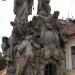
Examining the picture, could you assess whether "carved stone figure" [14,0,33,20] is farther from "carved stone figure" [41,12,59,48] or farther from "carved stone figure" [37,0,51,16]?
"carved stone figure" [41,12,59,48]

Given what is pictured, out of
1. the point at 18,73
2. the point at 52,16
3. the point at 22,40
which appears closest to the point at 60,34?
the point at 52,16

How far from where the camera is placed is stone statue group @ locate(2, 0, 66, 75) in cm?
1633

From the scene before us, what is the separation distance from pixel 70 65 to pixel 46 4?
3995 mm

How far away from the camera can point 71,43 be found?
1872 centimetres

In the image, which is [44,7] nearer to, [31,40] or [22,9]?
[22,9]

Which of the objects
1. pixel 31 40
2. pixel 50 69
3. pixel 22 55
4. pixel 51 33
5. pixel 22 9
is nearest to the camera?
pixel 22 55

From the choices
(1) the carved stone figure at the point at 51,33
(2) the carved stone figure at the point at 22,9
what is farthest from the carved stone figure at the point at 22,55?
(2) the carved stone figure at the point at 22,9

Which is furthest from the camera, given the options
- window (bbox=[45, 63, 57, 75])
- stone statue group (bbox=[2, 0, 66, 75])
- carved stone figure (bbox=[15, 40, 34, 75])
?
window (bbox=[45, 63, 57, 75])

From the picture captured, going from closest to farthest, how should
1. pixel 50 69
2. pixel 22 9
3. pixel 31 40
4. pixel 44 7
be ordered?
pixel 31 40, pixel 50 69, pixel 22 9, pixel 44 7

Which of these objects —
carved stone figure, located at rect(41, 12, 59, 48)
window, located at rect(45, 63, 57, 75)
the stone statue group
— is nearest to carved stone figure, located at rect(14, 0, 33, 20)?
the stone statue group

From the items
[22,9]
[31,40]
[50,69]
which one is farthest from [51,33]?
[22,9]

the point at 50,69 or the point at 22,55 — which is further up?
the point at 22,55

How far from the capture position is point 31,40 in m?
16.6

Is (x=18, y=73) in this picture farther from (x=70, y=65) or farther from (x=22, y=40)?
(x=70, y=65)
